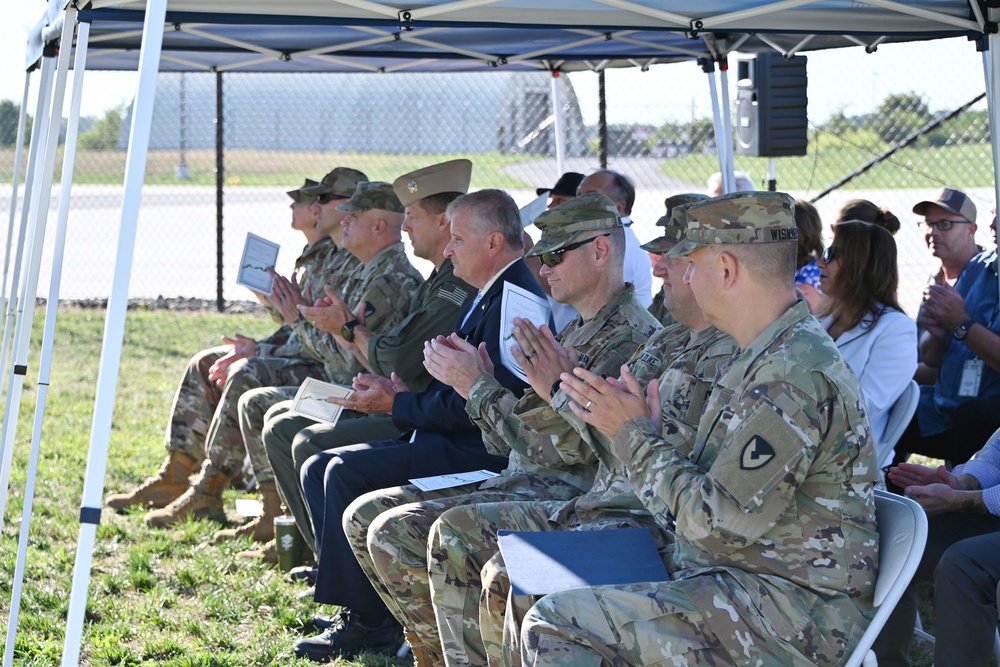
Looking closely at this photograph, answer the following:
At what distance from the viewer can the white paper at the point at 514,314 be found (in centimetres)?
333

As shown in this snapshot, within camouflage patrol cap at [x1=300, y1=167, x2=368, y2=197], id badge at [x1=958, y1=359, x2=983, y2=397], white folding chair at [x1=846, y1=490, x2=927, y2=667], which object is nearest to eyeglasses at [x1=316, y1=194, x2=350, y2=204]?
camouflage patrol cap at [x1=300, y1=167, x2=368, y2=197]

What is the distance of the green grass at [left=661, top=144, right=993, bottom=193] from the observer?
19656 mm

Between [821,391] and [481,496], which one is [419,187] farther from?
[821,391]

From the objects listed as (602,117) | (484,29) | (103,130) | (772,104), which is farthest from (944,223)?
(103,130)

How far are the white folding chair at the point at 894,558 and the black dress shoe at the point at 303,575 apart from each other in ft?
9.52

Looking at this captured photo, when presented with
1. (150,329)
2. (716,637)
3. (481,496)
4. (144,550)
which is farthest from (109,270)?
(716,637)

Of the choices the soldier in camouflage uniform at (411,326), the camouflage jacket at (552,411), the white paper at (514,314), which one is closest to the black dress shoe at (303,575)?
the soldier in camouflage uniform at (411,326)

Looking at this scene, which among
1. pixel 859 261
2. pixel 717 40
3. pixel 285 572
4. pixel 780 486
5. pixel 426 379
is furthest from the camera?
pixel 717 40

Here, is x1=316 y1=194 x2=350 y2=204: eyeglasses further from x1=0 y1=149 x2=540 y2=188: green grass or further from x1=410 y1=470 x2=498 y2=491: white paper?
x1=0 y1=149 x2=540 y2=188: green grass

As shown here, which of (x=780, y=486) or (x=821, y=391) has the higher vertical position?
(x=821, y=391)

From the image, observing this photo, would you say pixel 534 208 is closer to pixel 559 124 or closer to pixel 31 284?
pixel 559 124

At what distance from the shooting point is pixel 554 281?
352 cm

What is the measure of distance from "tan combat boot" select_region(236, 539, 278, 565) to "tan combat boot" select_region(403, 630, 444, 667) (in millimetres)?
1570

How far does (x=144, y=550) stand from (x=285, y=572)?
75cm
